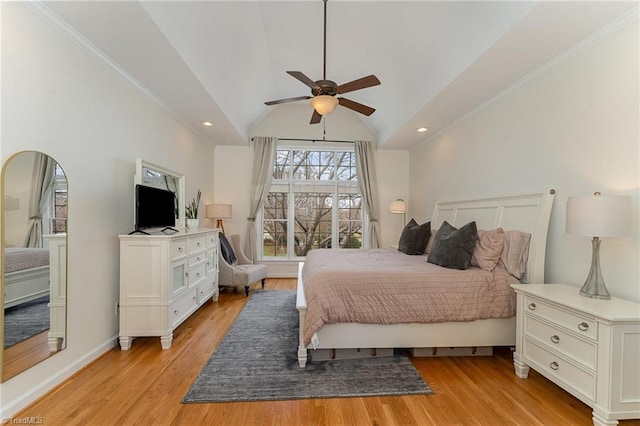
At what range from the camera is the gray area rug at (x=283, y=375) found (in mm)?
1973

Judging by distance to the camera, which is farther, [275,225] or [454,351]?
[275,225]

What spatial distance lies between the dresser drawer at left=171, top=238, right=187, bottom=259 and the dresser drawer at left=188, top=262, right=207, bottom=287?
0.31 meters

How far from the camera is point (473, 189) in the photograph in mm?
3629

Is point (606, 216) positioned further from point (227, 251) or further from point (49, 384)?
point (227, 251)

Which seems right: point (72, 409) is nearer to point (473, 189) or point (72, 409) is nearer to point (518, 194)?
point (518, 194)

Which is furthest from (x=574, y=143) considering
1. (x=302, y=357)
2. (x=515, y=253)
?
(x=302, y=357)

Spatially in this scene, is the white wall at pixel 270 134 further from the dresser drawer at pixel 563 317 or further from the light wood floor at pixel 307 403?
the dresser drawer at pixel 563 317

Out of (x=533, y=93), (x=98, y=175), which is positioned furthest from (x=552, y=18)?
(x=98, y=175)

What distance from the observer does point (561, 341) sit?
6.15 ft

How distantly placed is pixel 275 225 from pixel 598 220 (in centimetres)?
482

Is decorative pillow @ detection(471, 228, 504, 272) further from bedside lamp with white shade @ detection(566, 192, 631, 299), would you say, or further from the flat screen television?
the flat screen television

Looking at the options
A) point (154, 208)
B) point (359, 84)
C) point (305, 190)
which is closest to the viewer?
point (359, 84)

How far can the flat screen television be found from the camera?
2.75m

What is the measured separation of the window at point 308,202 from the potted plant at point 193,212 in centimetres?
142
